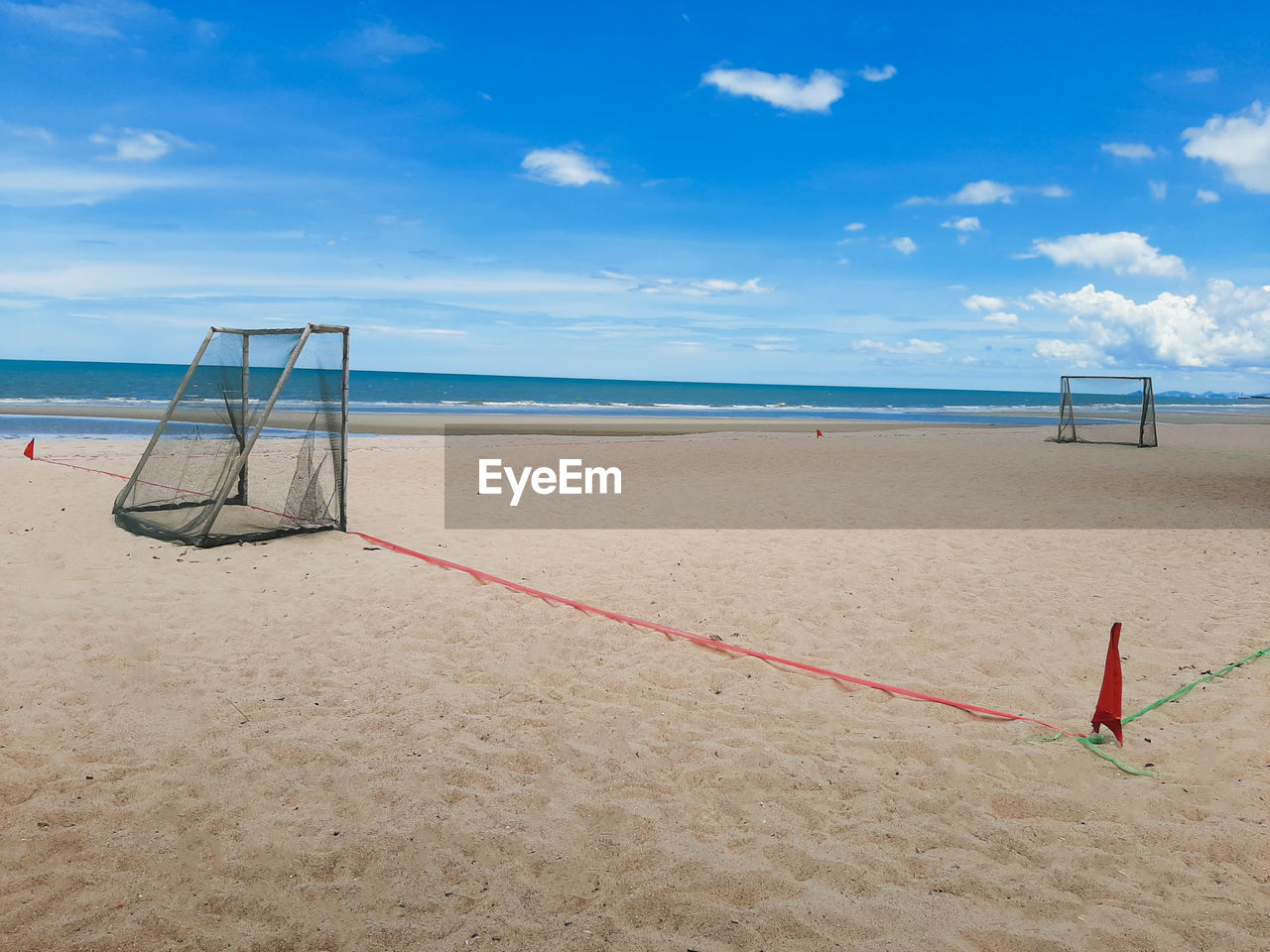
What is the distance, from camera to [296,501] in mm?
8281

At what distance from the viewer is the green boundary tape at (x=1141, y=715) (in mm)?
3783

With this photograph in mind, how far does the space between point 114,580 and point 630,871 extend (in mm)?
5300

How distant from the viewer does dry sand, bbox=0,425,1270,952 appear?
→ 2.75m

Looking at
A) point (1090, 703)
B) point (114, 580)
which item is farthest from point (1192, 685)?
point (114, 580)

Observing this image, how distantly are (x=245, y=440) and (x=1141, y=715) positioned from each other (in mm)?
7585

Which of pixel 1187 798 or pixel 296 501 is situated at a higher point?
pixel 296 501

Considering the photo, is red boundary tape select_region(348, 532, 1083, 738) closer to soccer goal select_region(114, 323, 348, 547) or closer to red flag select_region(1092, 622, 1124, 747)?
red flag select_region(1092, 622, 1124, 747)

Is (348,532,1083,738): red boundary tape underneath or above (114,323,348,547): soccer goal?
underneath

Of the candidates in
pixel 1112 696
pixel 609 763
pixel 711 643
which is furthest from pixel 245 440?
pixel 1112 696

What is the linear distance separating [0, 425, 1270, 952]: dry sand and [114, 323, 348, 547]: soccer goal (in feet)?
3.50

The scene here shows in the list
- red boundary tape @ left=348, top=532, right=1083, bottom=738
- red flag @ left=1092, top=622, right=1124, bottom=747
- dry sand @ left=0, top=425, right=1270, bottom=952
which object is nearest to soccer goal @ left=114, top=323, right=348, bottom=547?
dry sand @ left=0, top=425, right=1270, bottom=952

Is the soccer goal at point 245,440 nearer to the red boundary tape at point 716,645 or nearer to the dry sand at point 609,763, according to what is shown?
Result: the dry sand at point 609,763

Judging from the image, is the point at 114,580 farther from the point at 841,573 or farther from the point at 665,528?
the point at 841,573

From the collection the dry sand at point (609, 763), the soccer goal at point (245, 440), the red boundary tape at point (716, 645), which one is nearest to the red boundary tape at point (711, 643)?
the red boundary tape at point (716, 645)
